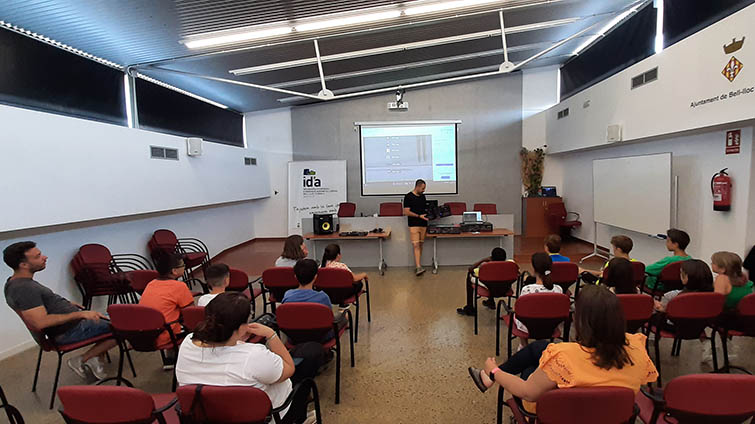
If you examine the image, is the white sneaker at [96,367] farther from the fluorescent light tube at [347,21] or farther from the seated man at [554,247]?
the seated man at [554,247]

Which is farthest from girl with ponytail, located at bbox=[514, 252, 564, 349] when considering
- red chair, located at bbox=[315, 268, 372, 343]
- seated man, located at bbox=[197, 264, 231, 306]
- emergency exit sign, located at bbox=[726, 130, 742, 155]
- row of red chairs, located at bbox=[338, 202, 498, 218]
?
row of red chairs, located at bbox=[338, 202, 498, 218]

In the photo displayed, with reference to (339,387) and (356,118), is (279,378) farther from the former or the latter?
(356,118)

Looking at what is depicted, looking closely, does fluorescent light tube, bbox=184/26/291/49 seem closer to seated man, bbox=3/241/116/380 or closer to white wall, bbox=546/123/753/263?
seated man, bbox=3/241/116/380

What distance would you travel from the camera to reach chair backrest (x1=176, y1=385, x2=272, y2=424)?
1.54m

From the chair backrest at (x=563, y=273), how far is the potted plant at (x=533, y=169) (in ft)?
19.3

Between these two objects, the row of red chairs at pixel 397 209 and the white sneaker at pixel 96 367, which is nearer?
the white sneaker at pixel 96 367

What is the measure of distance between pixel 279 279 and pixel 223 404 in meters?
2.16

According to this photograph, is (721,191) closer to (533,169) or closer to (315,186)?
(533,169)

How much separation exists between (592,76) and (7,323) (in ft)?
31.8

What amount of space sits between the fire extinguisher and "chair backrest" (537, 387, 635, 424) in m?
4.39

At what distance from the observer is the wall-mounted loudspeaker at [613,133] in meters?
5.88

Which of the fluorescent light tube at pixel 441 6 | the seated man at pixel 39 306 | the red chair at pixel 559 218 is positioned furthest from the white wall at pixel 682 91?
the seated man at pixel 39 306

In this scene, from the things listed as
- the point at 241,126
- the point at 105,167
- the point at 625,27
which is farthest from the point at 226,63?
the point at 625,27

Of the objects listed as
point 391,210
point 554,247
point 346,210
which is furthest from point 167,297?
point 346,210
